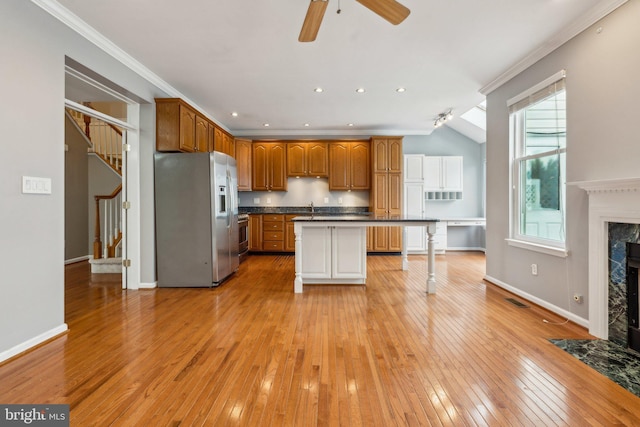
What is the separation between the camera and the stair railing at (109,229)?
5.15 m

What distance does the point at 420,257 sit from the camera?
21.5ft

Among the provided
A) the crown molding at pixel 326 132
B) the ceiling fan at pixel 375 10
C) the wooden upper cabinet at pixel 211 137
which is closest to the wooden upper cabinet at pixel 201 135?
the wooden upper cabinet at pixel 211 137

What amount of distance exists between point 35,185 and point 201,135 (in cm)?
271

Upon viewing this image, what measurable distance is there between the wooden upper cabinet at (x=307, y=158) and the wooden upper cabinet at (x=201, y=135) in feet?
7.37

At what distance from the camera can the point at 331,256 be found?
4.18 meters

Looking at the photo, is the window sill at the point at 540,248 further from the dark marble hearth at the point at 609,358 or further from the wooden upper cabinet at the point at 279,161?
the wooden upper cabinet at the point at 279,161

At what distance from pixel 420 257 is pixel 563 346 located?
165 inches

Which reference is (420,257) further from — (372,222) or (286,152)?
(286,152)

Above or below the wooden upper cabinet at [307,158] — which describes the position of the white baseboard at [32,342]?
below

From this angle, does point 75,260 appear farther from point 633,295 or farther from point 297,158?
point 633,295

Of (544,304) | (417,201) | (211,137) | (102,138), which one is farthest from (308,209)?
(544,304)

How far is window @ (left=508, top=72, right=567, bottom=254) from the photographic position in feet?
10.2

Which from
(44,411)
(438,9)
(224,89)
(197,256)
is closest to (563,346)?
(438,9)

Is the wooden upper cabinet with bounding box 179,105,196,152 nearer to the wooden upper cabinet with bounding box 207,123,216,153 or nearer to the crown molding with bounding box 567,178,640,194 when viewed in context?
the wooden upper cabinet with bounding box 207,123,216,153
